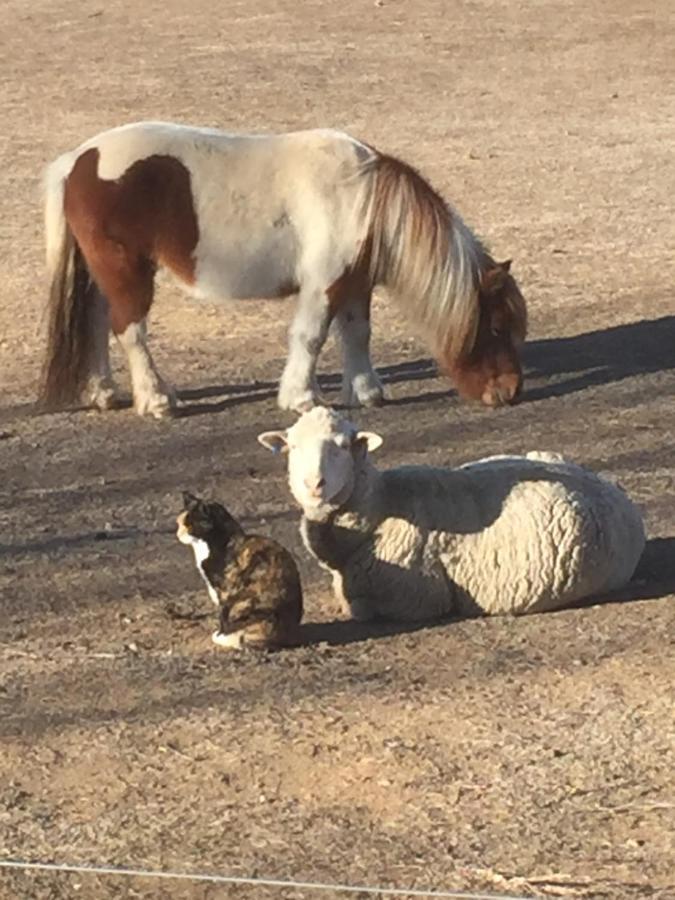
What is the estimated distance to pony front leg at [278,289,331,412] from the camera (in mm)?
8625

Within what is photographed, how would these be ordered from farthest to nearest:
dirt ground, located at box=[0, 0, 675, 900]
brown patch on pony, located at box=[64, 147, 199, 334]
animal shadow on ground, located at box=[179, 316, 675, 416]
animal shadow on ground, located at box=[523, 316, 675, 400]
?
1. animal shadow on ground, located at box=[523, 316, 675, 400]
2. animal shadow on ground, located at box=[179, 316, 675, 416]
3. brown patch on pony, located at box=[64, 147, 199, 334]
4. dirt ground, located at box=[0, 0, 675, 900]

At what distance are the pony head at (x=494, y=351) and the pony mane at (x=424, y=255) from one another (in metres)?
0.05

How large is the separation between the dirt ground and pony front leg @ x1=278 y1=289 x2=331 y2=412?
0.58 ft

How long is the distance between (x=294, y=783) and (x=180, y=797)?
288 millimetres

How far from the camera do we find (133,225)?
8477mm

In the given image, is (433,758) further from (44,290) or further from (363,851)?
(44,290)

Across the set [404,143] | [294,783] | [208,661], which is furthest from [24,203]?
[294,783]

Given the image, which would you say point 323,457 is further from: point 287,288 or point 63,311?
point 63,311

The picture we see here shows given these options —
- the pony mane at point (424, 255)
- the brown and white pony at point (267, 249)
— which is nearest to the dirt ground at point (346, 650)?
the brown and white pony at point (267, 249)

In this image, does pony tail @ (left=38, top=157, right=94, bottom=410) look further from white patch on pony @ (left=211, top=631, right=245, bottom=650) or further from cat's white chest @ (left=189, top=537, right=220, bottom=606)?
white patch on pony @ (left=211, top=631, right=245, bottom=650)

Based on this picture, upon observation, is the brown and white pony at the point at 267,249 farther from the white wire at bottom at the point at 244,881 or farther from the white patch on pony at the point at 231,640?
the white wire at bottom at the point at 244,881

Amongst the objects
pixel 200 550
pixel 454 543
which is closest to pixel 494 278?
pixel 454 543

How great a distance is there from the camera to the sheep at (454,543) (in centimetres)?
577

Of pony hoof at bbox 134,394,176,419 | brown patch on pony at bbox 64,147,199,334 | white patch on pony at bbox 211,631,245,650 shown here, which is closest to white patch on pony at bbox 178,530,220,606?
white patch on pony at bbox 211,631,245,650
